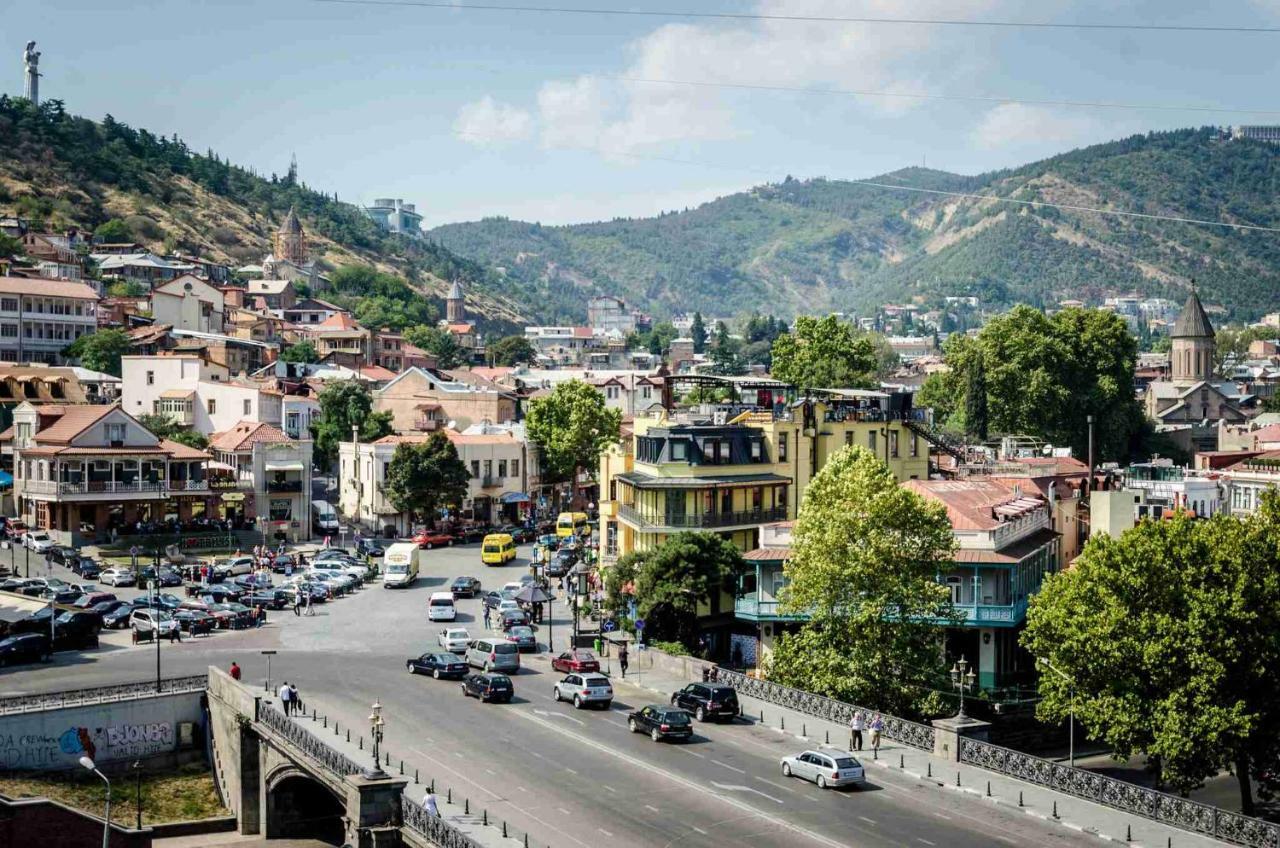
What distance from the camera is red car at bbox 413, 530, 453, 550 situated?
9100 centimetres

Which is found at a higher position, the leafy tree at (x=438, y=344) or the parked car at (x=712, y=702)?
the leafy tree at (x=438, y=344)

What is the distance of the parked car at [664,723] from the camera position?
44.8 meters

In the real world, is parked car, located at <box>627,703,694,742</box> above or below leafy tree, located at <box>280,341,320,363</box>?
below

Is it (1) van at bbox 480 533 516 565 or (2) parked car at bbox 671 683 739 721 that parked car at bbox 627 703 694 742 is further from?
(1) van at bbox 480 533 516 565

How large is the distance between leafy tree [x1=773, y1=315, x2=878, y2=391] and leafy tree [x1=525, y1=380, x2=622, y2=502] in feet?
77.1

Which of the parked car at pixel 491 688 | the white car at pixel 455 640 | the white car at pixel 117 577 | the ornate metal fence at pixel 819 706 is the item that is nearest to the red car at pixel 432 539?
the white car at pixel 117 577

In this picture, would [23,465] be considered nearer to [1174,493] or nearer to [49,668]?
[49,668]

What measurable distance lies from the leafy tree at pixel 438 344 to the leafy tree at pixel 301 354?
115 ft

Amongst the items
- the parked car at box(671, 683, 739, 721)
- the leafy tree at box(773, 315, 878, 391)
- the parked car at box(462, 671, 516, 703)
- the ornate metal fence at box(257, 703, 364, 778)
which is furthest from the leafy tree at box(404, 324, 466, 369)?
the parked car at box(671, 683, 739, 721)

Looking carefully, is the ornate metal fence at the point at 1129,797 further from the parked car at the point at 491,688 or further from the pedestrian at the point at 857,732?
the parked car at the point at 491,688

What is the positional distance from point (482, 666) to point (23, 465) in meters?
→ 40.7

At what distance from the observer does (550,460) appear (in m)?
106

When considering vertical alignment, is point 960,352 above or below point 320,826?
above

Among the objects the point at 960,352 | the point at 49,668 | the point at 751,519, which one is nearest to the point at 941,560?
the point at 751,519
